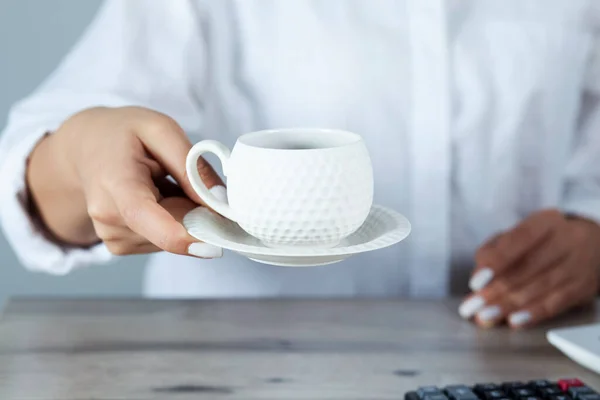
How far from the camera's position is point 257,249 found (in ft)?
1.69

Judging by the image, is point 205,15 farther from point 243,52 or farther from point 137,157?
point 137,157

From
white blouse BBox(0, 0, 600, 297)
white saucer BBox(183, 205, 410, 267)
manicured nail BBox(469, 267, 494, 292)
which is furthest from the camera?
white blouse BBox(0, 0, 600, 297)

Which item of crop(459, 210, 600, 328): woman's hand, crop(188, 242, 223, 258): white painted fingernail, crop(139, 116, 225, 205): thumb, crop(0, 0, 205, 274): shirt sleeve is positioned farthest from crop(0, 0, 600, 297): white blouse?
crop(188, 242, 223, 258): white painted fingernail

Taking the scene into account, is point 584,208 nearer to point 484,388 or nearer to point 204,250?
point 484,388

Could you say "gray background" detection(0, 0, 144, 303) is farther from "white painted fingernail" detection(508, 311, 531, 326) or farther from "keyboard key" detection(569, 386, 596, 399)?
"keyboard key" detection(569, 386, 596, 399)

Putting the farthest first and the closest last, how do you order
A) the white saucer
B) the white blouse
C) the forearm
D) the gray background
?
1. the gray background
2. the white blouse
3. the forearm
4. the white saucer

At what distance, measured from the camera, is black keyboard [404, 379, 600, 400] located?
0.58 meters

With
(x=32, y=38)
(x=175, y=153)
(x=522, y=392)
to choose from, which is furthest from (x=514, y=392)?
(x=32, y=38)

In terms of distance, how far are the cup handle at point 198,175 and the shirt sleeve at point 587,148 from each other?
66cm

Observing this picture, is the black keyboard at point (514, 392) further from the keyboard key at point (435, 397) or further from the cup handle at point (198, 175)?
the cup handle at point (198, 175)

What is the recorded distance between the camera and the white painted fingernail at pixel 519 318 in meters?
0.83

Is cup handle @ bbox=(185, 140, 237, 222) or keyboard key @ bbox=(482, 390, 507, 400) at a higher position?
cup handle @ bbox=(185, 140, 237, 222)

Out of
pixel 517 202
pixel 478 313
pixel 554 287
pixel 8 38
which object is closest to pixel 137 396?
pixel 478 313

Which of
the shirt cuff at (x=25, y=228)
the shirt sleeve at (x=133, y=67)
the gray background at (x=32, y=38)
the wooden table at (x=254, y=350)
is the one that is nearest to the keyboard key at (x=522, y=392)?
the wooden table at (x=254, y=350)
